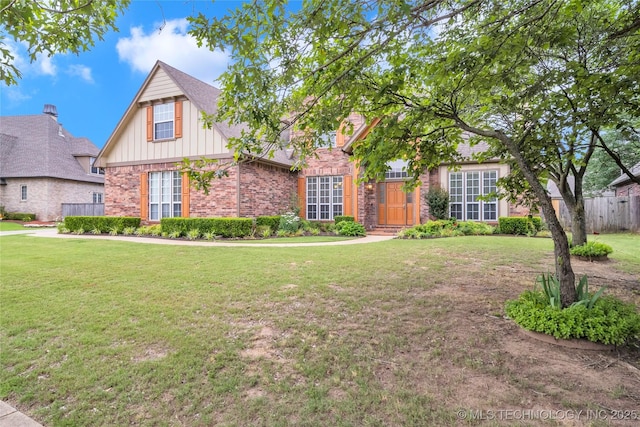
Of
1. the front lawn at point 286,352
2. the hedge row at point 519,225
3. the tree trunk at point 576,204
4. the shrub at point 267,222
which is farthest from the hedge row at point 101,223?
the hedge row at point 519,225

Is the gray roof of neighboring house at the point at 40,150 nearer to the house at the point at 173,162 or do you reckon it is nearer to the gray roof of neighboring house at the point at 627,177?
the house at the point at 173,162

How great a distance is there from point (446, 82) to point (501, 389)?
10.4 feet

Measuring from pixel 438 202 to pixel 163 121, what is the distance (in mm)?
12612

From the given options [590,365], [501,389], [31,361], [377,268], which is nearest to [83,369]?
[31,361]

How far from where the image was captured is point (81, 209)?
78.0 ft

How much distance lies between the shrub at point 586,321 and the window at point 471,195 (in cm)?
1164

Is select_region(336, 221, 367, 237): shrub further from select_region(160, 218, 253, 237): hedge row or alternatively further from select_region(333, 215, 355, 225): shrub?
select_region(160, 218, 253, 237): hedge row

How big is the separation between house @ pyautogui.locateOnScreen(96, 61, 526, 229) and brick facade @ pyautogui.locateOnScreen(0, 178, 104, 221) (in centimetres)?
1090

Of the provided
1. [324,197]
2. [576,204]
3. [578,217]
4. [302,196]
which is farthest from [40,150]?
[578,217]

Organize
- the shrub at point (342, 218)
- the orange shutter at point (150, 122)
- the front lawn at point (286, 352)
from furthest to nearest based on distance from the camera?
the shrub at point (342, 218) < the orange shutter at point (150, 122) < the front lawn at point (286, 352)

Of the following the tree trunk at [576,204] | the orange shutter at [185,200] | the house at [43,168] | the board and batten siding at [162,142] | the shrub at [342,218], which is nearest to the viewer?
the tree trunk at [576,204]

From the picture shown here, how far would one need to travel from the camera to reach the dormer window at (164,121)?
14250mm

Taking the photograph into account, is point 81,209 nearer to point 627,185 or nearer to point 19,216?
point 19,216

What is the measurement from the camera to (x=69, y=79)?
968 inches
